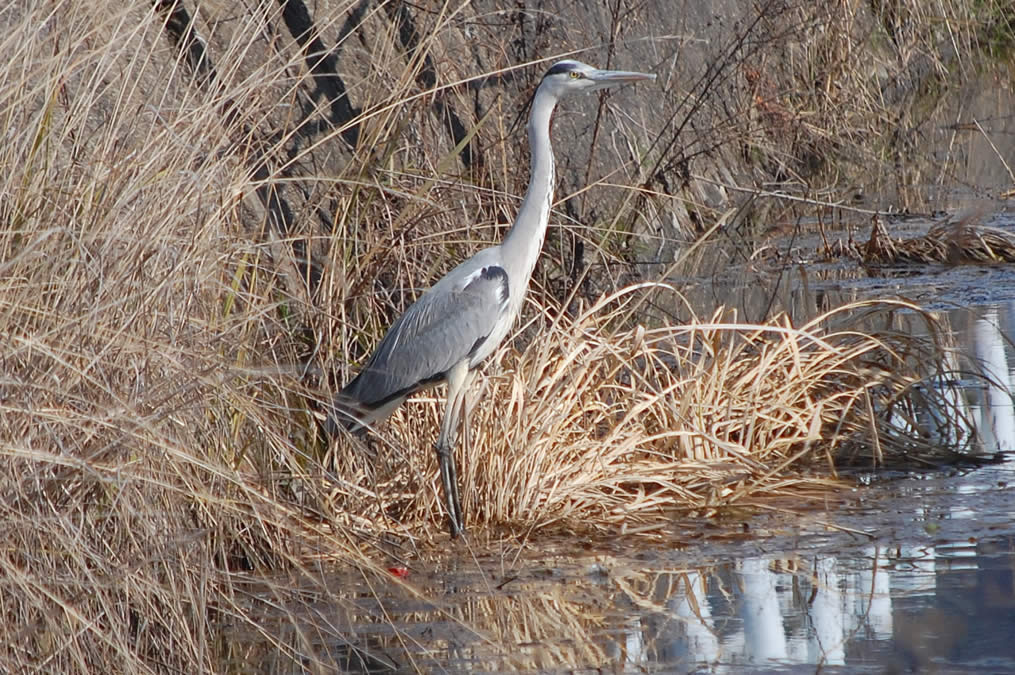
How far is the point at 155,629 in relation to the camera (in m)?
3.62

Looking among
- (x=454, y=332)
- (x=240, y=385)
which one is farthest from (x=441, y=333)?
(x=240, y=385)

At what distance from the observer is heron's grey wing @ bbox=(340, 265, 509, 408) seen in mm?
5352

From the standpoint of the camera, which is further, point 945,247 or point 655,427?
point 945,247

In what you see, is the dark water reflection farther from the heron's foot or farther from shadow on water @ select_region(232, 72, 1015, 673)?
the heron's foot

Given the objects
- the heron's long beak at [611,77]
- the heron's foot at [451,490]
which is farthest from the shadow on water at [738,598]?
the heron's long beak at [611,77]

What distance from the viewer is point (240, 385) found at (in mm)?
3953

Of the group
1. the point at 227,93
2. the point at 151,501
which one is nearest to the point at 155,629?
the point at 151,501

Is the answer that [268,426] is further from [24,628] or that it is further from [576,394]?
[576,394]

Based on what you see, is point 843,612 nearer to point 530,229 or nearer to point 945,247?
point 530,229

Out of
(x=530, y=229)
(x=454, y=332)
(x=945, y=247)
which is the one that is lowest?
(x=945, y=247)

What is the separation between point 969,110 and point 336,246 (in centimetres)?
1142

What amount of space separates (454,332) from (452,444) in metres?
0.40

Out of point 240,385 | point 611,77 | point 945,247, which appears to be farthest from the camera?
point 945,247

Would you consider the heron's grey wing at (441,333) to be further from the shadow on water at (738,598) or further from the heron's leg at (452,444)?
the shadow on water at (738,598)
